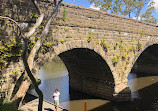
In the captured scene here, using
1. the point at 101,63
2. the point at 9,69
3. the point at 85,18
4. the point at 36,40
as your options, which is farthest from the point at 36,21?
the point at 101,63

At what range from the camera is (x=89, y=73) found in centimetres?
1245

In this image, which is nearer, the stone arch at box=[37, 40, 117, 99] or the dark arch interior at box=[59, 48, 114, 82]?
the stone arch at box=[37, 40, 117, 99]

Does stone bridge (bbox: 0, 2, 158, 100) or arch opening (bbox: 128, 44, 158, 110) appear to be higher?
stone bridge (bbox: 0, 2, 158, 100)

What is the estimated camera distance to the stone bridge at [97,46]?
24.6ft

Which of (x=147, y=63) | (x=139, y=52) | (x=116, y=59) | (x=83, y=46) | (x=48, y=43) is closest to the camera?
(x=48, y=43)

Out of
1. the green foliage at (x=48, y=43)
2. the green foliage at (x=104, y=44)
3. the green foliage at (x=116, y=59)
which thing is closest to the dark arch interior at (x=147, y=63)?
the green foliage at (x=116, y=59)

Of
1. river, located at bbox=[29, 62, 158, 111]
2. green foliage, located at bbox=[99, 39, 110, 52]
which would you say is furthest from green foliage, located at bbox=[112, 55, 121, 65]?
river, located at bbox=[29, 62, 158, 111]

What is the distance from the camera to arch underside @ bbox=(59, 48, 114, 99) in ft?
34.8

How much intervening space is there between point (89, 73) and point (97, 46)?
3804 millimetres

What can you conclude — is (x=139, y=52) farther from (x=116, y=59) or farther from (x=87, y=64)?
(x=87, y=64)

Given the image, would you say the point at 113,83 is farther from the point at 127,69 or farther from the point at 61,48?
the point at 61,48

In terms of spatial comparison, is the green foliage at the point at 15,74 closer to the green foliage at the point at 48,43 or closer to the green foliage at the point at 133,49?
the green foliage at the point at 48,43

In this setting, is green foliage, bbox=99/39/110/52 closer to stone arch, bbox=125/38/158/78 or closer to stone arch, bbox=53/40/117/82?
stone arch, bbox=53/40/117/82

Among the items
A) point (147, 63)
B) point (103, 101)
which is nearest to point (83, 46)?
point (103, 101)
